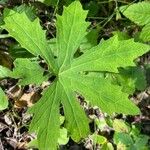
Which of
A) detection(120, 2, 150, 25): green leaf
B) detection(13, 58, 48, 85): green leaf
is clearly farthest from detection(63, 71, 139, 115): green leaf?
detection(120, 2, 150, 25): green leaf

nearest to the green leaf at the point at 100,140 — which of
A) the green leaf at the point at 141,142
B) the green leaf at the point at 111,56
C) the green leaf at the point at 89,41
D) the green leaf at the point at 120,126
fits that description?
the green leaf at the point at 120,126

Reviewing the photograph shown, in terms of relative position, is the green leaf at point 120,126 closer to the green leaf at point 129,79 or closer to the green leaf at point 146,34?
the green leaf at point 129,79

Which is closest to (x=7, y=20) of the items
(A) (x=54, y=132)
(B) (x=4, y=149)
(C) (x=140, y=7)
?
(A) (x=54, y=132)

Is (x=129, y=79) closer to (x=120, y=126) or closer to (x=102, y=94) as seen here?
(x=120, y=126)

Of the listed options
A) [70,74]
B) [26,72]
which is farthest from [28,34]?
[70,74]

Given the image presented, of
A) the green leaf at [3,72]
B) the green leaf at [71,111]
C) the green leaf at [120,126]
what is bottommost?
the green leaf at [120,126]

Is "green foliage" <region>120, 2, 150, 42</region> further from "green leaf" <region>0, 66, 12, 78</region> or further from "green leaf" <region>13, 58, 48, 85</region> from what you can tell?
"green leaf" <region>0, 66, 12, 78</region>

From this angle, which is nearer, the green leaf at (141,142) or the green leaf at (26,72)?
the green leaf at (26,72)
